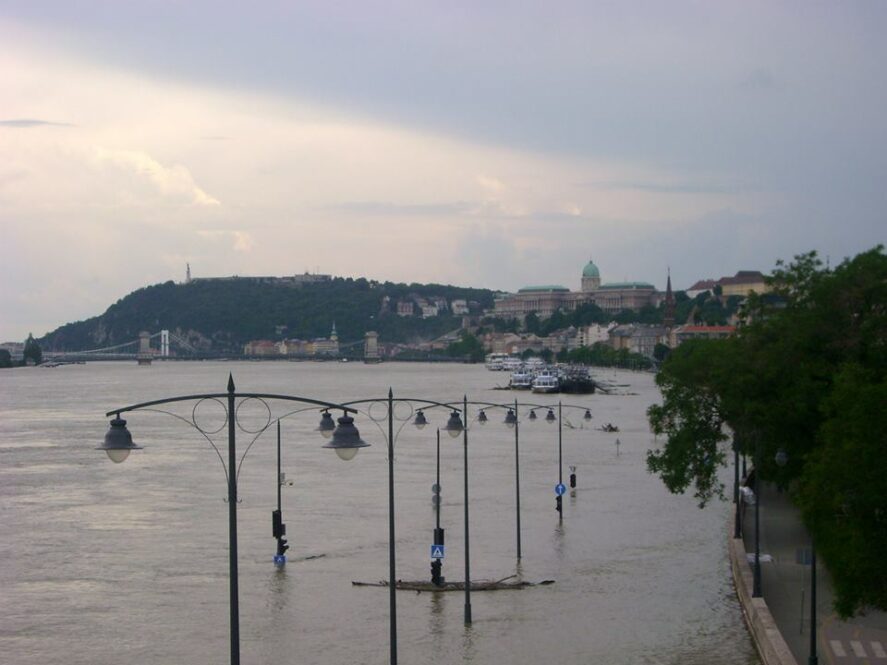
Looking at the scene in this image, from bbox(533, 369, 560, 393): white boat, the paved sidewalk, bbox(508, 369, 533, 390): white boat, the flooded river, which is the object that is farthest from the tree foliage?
bbox(508, 369, 533, 390): white boat

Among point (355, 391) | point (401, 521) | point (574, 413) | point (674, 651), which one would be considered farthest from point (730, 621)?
point (355, 391)

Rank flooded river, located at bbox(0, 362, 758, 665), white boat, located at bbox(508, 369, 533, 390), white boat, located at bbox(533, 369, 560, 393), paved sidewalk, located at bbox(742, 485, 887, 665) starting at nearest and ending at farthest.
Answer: paved sidewalk, located at bbox(742, 485, 887, 665)
flooded river, located at bbox(0, 362, 758, 665)
white boat, located at bbox(533, 369, 560, 393)
white boat, located at bbox(508, 369, 533, 390)

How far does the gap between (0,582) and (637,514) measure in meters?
18.0

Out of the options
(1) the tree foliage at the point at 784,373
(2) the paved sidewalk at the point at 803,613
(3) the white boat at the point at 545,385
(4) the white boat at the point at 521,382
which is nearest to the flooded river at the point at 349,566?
(2) the paved sidewalk at the point at 803,613

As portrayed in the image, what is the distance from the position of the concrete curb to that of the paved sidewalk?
32 cm

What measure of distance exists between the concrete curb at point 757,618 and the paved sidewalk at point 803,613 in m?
0.32

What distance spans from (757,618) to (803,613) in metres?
1.11

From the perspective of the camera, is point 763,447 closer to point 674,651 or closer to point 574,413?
point 674,651

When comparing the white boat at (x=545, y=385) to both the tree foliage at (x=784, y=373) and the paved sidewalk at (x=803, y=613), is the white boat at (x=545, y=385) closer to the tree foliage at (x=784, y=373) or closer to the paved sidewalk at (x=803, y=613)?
the tree foliage at (x=784, y=373)

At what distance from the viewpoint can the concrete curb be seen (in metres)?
19.4

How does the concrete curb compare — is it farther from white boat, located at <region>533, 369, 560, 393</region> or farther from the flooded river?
white boat, located at <region>533, 369, 560, 393</region>

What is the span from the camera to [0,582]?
29.2 meters

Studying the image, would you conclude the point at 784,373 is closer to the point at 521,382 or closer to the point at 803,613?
the point at 803,613

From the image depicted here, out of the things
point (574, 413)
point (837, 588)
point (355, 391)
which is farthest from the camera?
point (355, 391)
